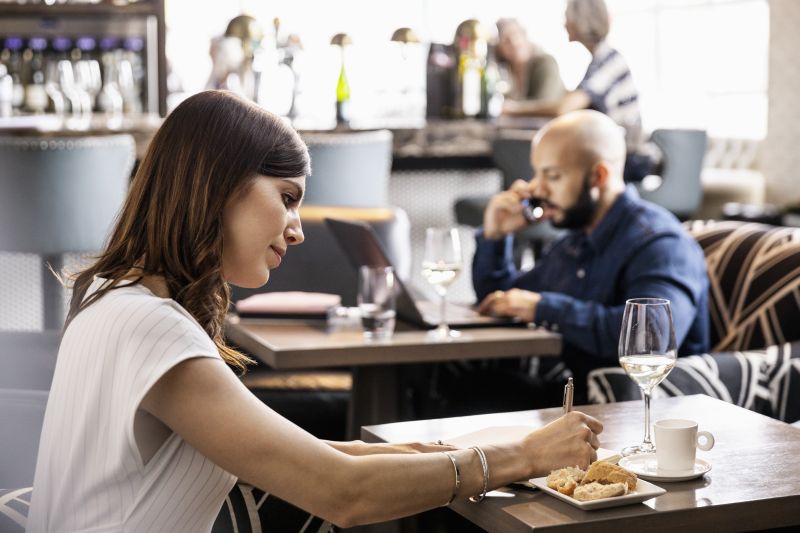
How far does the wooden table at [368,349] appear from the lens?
2.29m

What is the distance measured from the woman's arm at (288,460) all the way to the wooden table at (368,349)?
0.96 metres

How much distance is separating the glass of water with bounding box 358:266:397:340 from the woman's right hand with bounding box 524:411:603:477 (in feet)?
3.20

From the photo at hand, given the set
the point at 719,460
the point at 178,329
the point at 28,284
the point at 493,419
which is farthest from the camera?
the point at 28,284

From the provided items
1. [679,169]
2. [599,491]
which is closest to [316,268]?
[599,491]

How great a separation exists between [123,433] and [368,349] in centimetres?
111

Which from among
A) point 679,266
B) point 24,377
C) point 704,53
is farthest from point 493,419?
point 704,53

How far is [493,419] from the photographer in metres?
1.77

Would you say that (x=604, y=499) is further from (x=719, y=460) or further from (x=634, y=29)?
(x=634, y=29)

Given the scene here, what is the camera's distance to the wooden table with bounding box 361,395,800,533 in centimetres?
131

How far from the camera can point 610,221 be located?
2898 mm

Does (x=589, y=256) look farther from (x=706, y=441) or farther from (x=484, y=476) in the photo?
(x=484, y=476)

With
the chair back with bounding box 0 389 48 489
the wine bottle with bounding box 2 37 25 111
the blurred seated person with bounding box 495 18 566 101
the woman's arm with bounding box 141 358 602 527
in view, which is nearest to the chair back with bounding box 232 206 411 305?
the chair back with bounding box 0 389 48 489

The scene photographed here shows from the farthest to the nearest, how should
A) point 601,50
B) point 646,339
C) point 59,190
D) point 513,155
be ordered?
point 601,50 < point 513,155 < point 59,190 < point 646,339

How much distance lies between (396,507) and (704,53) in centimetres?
890
